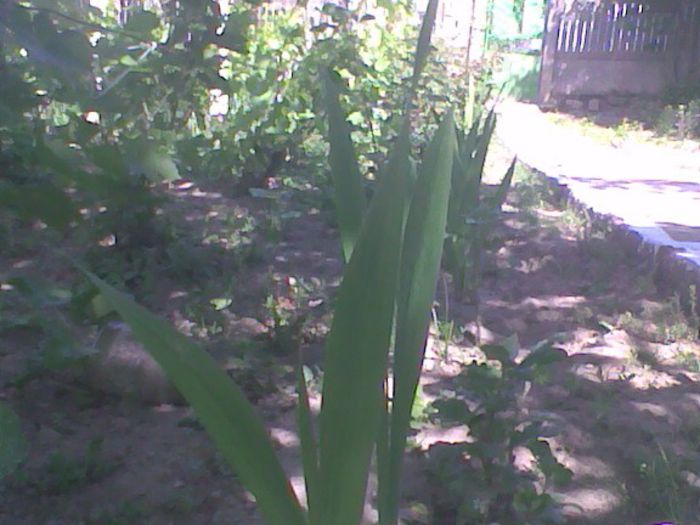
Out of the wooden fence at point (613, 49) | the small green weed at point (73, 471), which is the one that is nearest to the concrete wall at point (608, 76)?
the wooden fence at point (613, 49)

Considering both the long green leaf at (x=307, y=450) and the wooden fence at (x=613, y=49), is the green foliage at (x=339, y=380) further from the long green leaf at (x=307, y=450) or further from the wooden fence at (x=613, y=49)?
the wooden fence at (x=613, y=49)

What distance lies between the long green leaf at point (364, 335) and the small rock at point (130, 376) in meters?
1.32

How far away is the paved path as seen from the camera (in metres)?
4.80

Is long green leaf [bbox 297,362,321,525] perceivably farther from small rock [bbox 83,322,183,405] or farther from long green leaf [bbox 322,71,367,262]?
small rock [bbox 83,322,183,405]

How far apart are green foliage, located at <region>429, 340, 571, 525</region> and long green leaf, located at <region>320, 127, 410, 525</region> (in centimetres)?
66

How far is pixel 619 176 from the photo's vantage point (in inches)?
277

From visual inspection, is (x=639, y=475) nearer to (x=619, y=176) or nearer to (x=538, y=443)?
(x=538, y=443)

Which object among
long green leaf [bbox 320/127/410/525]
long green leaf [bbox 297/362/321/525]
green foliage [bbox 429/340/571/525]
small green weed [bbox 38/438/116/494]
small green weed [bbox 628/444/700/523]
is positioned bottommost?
small green weed [bbox 38/438/116/494]

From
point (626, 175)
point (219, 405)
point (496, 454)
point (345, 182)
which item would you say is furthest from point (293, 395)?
point (626, 175)

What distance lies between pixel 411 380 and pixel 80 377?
1420 mm

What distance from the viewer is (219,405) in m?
1.27

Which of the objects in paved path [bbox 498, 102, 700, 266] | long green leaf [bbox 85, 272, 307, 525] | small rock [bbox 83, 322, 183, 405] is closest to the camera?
long green leaf [bbox 85, 272, 307, 525]

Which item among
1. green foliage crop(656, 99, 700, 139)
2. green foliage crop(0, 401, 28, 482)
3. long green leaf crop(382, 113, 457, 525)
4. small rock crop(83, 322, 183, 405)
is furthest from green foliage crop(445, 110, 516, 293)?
green foliage crop(656, 99, 700, 139)

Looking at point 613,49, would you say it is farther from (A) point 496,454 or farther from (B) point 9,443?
(B) point 9,443
